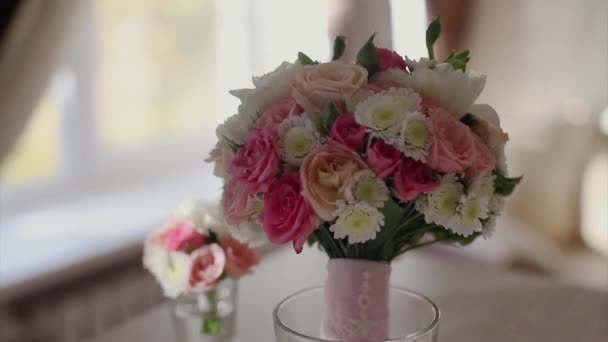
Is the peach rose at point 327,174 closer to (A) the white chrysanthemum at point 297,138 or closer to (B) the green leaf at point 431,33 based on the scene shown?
(A) the white chrysanthemum at point 297,138

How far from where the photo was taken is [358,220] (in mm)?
681

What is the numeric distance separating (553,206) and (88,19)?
144 centimetres

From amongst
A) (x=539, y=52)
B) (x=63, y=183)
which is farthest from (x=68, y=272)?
(x=539, y=52)

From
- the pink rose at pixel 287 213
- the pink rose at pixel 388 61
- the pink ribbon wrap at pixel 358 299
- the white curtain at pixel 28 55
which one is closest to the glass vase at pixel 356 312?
the pink ribbon wrap at pixel 358 299

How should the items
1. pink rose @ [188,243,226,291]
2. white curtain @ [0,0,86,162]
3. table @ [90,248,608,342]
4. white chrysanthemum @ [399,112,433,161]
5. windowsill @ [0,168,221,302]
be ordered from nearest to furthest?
white chrysanthemum @ [399,112,433,161] < pink rose @ [188,243,226,291] < table @ [90,248,608,342] < white curtain @ [0,0,86,162] < windowsill @ [0,168,221,302]

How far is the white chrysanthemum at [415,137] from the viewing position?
0.68m

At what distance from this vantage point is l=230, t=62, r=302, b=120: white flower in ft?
2.48

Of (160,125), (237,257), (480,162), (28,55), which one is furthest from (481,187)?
(160,125)

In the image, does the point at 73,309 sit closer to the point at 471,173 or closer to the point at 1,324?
the point at 1,324

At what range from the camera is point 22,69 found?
1.52 meters

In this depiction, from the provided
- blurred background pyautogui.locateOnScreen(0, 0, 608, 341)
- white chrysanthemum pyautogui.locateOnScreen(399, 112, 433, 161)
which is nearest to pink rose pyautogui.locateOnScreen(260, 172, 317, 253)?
white chrysanthemum pyautogui.locateOnScreen(399, 112, 433, 161)

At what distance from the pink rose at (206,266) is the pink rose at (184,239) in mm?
14

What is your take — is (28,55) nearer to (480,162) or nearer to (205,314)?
(205,314)

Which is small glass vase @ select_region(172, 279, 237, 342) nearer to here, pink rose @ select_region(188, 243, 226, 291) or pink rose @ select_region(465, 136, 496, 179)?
pink rose @ select_region(188, 243, 226, 291)
